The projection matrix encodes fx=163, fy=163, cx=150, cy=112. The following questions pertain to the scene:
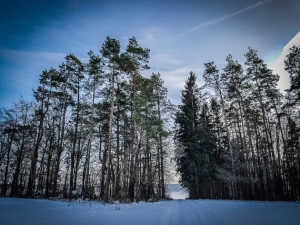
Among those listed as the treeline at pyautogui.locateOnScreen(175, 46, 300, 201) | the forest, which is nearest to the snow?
the forest

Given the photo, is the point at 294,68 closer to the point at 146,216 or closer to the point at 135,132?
the point at 135,132

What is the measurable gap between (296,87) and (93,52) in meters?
21.1

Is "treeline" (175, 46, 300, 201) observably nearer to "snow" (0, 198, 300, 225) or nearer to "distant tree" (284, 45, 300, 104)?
"distant tree" (284, 45, 300, 104)

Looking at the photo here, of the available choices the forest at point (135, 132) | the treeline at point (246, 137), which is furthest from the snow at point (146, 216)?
the treeline at point (246, 137)

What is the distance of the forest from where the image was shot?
15414 millimetres

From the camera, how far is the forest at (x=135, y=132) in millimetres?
15414

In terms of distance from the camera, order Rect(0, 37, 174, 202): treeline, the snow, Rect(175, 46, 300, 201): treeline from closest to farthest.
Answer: the snow, Rect(0, 37, 174, 202): treeline, Rect(175, 46, 300, 201): treeline

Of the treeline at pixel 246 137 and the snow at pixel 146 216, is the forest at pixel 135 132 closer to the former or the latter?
the treeline at pixel 246 137

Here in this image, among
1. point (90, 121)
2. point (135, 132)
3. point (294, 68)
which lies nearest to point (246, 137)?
point (294, 68)

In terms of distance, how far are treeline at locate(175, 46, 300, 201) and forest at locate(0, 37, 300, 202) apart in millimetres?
136

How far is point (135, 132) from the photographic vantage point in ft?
47.2

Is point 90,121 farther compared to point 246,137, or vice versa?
point 246,137

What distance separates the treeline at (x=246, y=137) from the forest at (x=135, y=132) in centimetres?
14

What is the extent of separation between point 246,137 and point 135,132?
1734 cm
